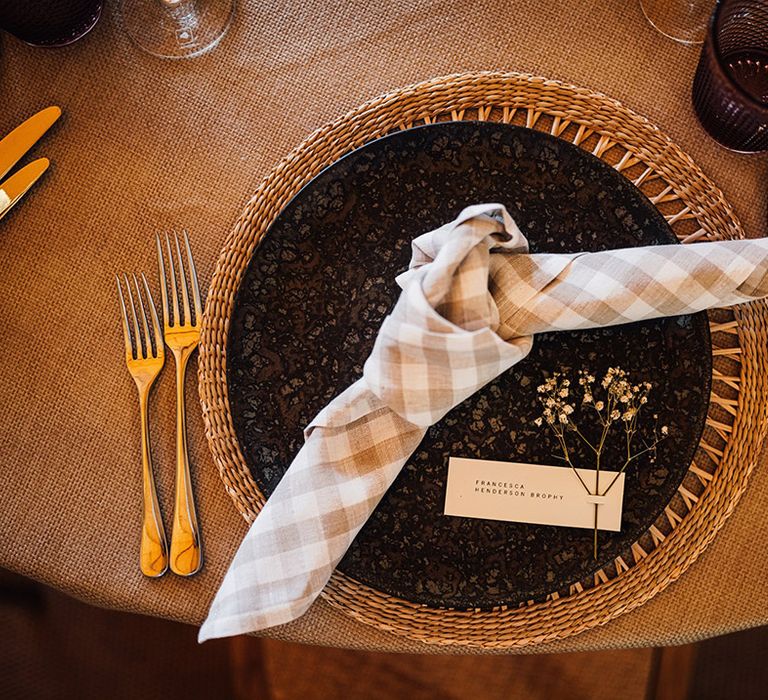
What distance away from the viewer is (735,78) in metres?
0.66

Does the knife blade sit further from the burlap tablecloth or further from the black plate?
the black plate

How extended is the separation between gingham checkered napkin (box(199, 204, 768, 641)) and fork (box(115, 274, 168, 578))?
0.08 meters

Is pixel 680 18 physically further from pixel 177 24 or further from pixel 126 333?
pixel 126 333

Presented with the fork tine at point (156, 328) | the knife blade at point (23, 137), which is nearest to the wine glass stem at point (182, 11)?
the knife blade at point (23, 137)

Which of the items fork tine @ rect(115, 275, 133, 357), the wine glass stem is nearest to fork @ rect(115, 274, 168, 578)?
fork tine @ rect(115, 275, 133, 357)

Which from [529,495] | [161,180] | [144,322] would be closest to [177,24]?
[161,180]

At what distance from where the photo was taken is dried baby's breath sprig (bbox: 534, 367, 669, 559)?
23.7 inches

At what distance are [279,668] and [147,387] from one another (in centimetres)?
43

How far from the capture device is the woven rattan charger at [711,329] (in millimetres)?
618

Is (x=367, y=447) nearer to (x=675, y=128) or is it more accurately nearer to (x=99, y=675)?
(x=675, y=128)

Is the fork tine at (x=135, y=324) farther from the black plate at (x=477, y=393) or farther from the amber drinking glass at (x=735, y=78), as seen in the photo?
the amber drinking glass at (x=735, y=78)

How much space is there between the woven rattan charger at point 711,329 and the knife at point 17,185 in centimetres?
18

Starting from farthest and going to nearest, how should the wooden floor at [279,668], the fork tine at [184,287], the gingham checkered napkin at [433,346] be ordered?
the wooden floor at [279,668], the fork tine at [184,287], the gingham checkered napkin at [433,346]

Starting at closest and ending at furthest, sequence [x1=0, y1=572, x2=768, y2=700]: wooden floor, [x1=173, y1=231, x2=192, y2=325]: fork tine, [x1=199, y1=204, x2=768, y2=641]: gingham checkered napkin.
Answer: [x1=199, y1=204, x2=768, y2=641]: gingham checkered napkin
[x1=173, y1=231, x2=192, y2=325]: fork tine
[x1=0, y1=572, x2=768, y2=700]: wooden floor
